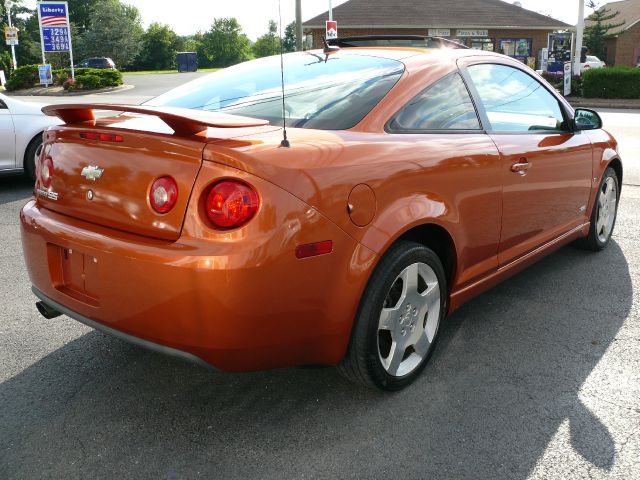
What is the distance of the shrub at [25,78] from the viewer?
1391 inches

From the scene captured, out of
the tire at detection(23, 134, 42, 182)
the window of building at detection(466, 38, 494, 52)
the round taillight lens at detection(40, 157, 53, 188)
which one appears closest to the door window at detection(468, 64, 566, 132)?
the round taillight lens at detection(40, 157, 53, 188)

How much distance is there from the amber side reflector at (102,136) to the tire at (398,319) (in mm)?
1193

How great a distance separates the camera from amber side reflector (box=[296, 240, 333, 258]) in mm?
2469

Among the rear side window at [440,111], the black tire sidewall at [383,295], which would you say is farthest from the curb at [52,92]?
the black tire sidewall at [383,295]

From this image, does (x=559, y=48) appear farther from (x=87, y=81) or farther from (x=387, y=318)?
(x=387, y=318)

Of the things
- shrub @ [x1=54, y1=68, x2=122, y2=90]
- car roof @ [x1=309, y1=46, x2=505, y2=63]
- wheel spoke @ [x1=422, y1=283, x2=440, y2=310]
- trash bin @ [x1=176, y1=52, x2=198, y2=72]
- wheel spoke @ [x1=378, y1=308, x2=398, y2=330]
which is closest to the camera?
wheel spoke @ [x1=378, y1=308, x2=398, y2=330]

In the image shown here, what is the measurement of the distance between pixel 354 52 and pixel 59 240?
1926 mm

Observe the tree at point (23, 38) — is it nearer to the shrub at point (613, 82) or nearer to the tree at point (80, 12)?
the tree at point (80, 12)

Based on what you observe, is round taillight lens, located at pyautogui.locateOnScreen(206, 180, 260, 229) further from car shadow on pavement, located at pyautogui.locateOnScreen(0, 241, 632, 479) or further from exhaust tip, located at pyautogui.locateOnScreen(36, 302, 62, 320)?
exhaust tip, located at pyautogui.locateOnScreen(36, 302, 62, 320)

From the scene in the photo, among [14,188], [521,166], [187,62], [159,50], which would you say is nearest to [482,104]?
[521,166]

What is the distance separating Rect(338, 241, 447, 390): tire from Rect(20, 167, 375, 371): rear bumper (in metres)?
0.10

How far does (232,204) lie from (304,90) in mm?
1088

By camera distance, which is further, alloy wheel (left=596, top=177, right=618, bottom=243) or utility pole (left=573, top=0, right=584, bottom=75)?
utility pole (left=573, top=0, right=584, bottom=75)

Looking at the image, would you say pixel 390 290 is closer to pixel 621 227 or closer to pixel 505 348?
pixel 505 348
